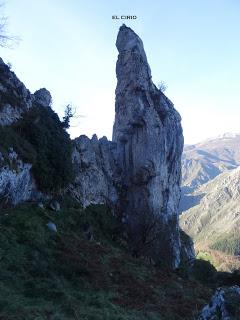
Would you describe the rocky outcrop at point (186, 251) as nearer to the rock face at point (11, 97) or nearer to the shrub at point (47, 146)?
the shrub at point (47, 146)

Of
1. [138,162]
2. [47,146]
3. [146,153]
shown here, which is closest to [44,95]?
[47,146]

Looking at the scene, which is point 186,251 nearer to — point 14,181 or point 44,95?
point 44,95

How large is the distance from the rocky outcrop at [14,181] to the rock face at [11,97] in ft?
17.2

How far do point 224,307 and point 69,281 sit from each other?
11833 mm

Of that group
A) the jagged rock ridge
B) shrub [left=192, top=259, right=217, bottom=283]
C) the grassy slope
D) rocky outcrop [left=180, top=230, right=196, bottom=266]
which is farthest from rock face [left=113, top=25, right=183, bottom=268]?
the grassy slope

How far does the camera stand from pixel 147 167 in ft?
197

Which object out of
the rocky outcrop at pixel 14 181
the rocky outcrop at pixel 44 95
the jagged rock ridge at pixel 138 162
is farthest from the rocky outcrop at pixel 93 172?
the rocky outcrop at pixel 14 181

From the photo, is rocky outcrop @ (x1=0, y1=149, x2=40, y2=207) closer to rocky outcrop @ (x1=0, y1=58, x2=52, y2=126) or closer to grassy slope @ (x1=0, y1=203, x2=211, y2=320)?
grassy slope @ (x1=0, y1=203, x2=211, y2=320)

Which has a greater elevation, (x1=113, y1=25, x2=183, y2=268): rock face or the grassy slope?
(x1=113, y1=25, x2=183, y2=268): rock face

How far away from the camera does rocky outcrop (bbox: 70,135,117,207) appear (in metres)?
53.4

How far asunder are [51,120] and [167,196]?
23327 millimetres

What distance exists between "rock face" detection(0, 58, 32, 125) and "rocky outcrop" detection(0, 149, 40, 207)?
525cm

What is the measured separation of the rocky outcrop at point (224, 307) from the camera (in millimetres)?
15695

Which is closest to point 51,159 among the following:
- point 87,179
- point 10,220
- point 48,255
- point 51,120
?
point 51,120
